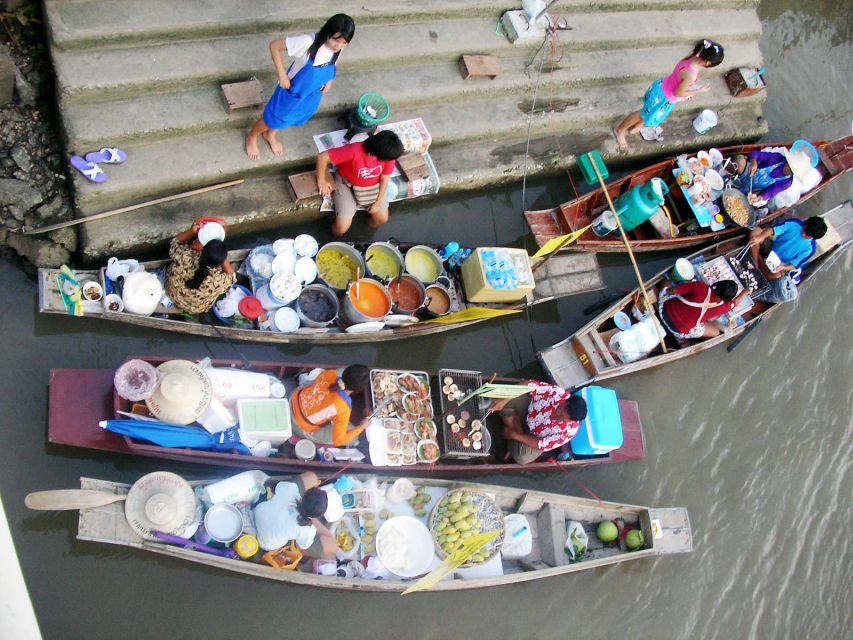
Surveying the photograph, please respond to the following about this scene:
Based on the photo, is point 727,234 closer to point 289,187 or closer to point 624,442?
point 624,442

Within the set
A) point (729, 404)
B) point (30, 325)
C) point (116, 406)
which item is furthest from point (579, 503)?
point (30, 325)

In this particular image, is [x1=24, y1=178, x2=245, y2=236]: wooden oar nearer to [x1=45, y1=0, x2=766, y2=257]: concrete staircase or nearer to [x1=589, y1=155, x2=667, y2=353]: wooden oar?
[x1=45, y1=0, x2=766, y2=257]: concrete staircase

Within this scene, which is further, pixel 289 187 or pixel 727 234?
pixel 727 234

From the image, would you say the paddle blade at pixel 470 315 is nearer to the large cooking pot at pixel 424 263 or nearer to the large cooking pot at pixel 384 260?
the large cooking pot at pixel 424 263

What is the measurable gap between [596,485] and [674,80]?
5235mm

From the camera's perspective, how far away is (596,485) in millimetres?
9461

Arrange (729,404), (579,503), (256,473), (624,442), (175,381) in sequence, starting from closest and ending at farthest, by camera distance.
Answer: (175,381) < (256,473) < (579,503) < (624,442) < (729,404)

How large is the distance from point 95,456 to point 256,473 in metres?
1.77

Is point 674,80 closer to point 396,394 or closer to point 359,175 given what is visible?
point 359,175

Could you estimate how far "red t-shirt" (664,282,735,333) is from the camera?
9.39m

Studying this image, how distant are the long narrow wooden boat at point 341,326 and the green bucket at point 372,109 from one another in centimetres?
147

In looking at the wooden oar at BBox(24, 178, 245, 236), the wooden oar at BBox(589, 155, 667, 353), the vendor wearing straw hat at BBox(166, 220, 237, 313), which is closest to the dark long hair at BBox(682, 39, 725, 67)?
the wooden oar at BBox(589, 155, 667, 353)

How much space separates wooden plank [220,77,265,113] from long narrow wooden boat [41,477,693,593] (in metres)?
4.15

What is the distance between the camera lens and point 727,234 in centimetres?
1105
